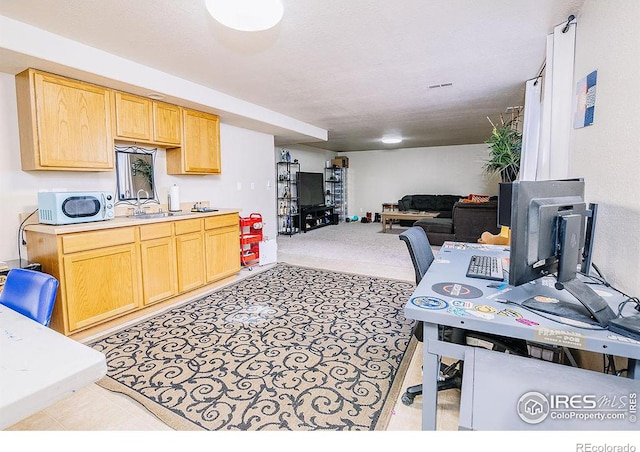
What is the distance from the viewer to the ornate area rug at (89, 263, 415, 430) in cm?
172

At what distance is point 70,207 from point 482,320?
3.01 meters

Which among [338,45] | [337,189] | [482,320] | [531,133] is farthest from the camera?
[337,189]

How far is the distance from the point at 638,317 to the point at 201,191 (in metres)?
4.37

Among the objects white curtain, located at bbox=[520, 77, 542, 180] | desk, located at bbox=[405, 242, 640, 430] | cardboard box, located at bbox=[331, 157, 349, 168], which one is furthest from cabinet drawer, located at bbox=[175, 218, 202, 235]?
cardboard box, located at bbox=[331, 157, 349, 168]

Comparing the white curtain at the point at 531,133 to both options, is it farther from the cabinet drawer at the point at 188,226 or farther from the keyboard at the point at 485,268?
the cabinet drawer at the point at 188,226

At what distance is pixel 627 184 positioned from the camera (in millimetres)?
1432

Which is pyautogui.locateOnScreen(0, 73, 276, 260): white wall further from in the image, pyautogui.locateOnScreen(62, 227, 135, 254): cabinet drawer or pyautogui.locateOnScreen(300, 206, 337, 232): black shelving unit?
pyautogui.locateOnScreen(300, 206, 337, 232): black shelving unit

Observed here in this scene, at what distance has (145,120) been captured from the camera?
10.8 ft

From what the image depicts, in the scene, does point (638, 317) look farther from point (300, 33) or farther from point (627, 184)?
point (300, 33)

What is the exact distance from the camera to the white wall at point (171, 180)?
8.64 feet

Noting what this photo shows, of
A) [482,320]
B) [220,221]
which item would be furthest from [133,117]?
[482,320]

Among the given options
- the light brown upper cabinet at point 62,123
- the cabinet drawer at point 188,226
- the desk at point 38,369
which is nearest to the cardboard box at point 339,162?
the cabinet drawer at point 188,226

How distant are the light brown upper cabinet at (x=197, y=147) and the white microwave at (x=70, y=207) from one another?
1102 mm

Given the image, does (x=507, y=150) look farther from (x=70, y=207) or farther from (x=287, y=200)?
(x=287, y=200)
